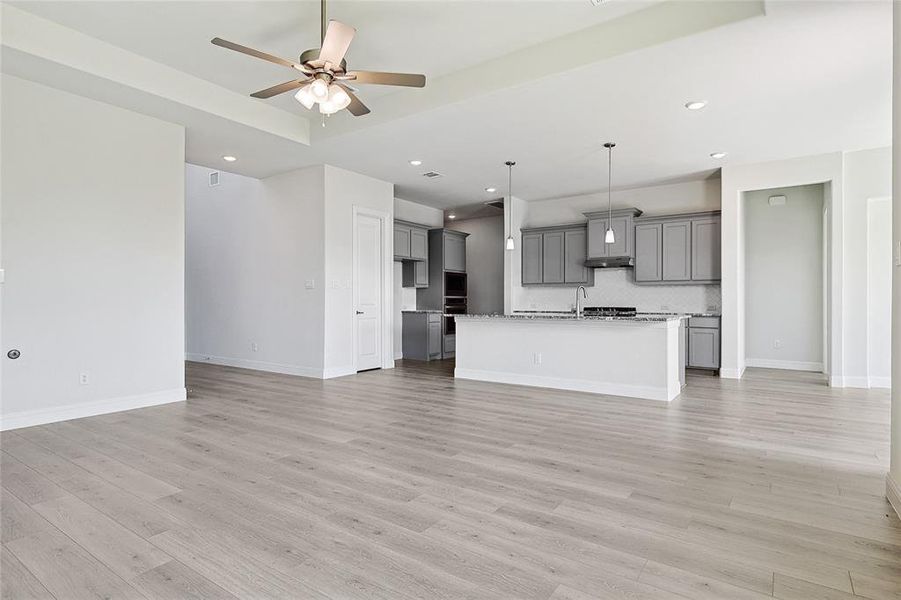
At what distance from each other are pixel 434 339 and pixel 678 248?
13.4 feet

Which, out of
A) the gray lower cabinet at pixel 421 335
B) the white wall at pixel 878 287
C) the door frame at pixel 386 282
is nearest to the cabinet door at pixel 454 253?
the gray lower cabinet at pixel 421 335

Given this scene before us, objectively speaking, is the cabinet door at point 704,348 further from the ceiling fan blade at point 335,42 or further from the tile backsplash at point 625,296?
the ceiling fan blade at point 335,42

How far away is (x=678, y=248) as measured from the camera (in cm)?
718

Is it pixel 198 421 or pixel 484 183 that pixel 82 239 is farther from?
pixel 484 183

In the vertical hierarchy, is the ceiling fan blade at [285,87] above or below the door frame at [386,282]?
above

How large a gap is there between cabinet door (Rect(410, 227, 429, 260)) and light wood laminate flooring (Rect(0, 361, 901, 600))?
436 cm

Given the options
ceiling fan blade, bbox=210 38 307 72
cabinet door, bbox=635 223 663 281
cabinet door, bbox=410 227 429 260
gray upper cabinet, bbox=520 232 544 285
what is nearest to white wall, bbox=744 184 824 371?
cabinet door, bbox=635 223 663 281

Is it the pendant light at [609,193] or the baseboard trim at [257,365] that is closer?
the pendant light at [609,193]

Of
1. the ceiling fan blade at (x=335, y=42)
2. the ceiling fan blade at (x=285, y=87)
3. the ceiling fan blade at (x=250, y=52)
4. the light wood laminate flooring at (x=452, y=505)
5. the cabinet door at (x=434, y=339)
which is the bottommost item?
the light wood laminate flooring at (x=452, y=505)

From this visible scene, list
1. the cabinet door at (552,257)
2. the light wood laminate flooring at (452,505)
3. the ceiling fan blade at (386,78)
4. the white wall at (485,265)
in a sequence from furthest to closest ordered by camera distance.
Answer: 1. the white wall at (485,265)
2. the cabinet door at (552,257)
3. the ceiling fan blade at (386,78)
4. the light wood laminate flooring at (452,505)

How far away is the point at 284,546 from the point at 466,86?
3760 mm

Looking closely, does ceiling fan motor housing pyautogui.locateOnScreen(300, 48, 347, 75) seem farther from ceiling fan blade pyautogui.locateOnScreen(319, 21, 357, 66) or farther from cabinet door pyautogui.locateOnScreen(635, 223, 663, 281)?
cabinet door pyautogui.locateOnScreen(635, 223, 663, 281)

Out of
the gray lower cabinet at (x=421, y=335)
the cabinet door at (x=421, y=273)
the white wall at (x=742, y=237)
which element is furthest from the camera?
the cabinet door at (x=421, y=273)

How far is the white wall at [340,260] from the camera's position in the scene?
646cm
